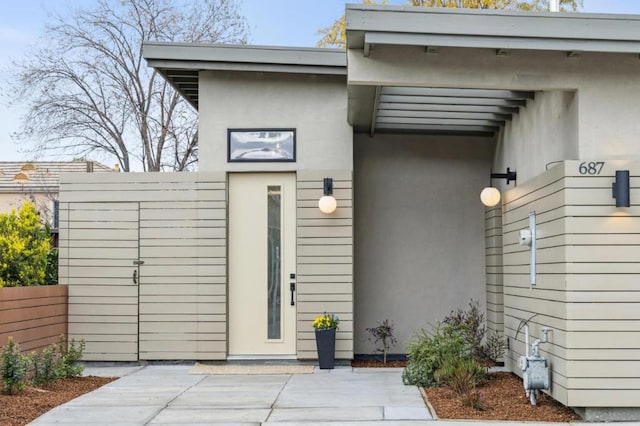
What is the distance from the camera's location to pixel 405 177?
34.5 feet

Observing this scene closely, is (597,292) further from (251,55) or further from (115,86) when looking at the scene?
(115,86)

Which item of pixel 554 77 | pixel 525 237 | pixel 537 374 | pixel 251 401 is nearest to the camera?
pixel 554 77

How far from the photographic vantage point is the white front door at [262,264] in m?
9.72

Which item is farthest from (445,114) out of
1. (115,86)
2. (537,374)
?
(115,86)

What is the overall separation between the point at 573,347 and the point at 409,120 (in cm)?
428

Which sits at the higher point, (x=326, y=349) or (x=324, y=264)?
(x=324, y=264)

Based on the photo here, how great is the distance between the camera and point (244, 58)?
30.3 feet

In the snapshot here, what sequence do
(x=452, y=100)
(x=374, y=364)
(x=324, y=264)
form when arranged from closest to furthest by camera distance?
(x=452, y=100) < (x=324, y=264) < (x=374, y=364)

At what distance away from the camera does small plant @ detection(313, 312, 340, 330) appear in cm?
931

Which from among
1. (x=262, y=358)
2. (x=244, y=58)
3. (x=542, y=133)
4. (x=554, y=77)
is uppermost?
(x=244, y=58)

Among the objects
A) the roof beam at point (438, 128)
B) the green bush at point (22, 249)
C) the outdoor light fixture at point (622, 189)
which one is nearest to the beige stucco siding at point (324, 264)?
the roof beam at point (438, 128)

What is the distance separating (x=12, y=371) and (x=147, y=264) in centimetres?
273

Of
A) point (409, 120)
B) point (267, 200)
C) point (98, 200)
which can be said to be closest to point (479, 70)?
point (409, 120)

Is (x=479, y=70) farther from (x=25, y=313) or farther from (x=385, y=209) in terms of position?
(x=25, y=313)
